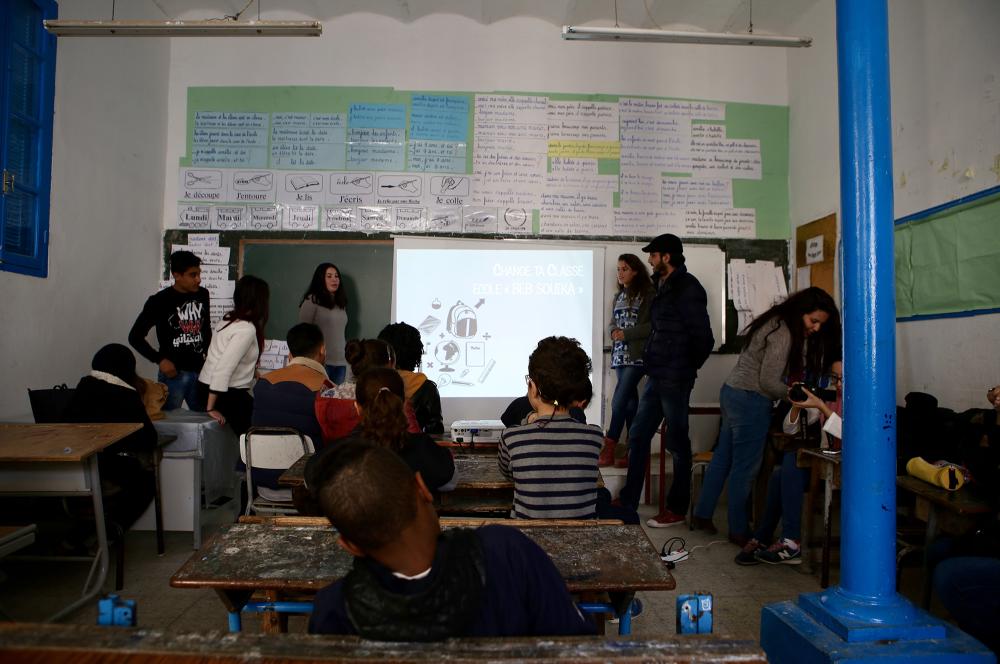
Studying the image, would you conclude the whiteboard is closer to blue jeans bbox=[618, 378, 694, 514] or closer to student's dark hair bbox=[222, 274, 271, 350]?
blue jeans bbox=[618, 378, 694, 514]

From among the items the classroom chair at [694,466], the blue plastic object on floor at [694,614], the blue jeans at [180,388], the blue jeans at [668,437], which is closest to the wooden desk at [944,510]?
the blue plastic object on floor at [694,614]

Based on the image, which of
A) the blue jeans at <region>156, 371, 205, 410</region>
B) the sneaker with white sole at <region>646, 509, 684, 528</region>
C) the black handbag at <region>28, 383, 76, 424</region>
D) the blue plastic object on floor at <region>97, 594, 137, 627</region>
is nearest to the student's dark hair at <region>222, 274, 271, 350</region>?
the blue jeans at <region>156, 371, 205, 410</region>

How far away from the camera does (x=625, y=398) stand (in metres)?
4.41

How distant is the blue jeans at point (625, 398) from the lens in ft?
14.4

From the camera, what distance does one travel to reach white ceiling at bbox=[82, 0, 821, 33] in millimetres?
4625

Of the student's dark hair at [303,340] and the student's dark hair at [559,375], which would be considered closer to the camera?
the student's dark hair at [559,375]

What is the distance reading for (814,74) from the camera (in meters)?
4.60

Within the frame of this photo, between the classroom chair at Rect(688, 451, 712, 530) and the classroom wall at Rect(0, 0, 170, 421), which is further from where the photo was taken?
the classroom chair at Rect(688, 451, 712, 530)

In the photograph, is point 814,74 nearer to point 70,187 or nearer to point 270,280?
point 270,280

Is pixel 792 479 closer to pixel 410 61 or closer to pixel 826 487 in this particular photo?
pixel 826 487

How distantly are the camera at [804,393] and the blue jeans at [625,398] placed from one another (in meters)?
1.52

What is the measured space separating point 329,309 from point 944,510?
3729 mm

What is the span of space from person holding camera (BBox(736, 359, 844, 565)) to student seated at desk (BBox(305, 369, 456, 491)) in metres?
1.73

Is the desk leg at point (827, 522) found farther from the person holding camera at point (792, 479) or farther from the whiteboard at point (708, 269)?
the whiteboard at point (708, 269)
